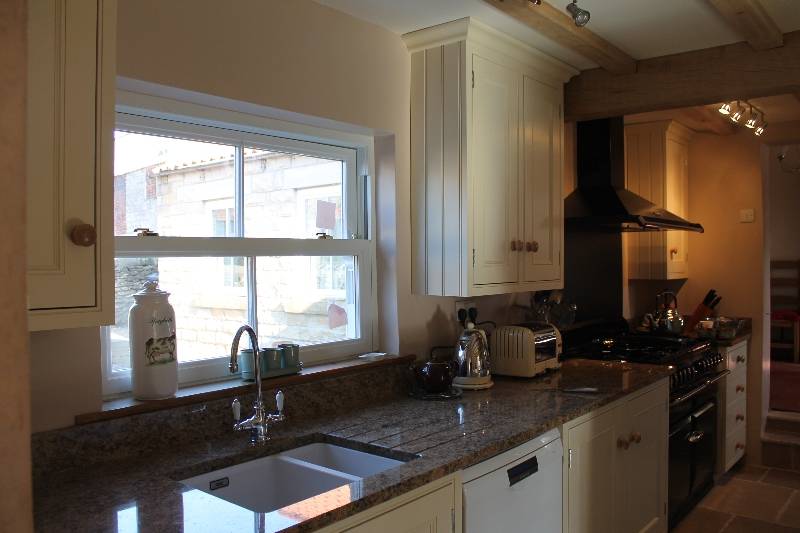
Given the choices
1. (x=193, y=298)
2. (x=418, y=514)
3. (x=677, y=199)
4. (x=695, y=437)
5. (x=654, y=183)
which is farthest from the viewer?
(x=677, y=199)

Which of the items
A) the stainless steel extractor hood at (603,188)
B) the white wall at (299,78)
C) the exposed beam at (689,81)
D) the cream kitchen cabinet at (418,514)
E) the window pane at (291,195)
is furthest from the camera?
the stainless steel extractor hood at (603,188)

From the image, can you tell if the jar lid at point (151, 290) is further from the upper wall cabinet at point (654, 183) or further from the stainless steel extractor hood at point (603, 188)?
the upper wall cabinet at point (654, 183)

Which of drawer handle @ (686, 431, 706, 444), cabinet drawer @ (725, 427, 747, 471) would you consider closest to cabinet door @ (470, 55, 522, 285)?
drawer handle @ (686, 431, 706, 444)

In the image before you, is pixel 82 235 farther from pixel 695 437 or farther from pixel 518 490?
pixel 695 437

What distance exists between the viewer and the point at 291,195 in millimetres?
2549

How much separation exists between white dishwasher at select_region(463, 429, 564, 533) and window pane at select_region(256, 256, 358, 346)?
2.98ft

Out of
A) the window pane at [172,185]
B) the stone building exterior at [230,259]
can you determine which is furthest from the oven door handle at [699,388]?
the window pane at [172,185]

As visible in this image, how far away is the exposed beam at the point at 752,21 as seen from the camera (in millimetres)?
2393

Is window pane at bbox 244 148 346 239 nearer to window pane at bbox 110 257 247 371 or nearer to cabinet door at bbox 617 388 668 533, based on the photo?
window pane at bbox 110 257 247 371

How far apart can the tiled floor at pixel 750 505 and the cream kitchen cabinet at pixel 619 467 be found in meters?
0.58

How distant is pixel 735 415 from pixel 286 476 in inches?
137

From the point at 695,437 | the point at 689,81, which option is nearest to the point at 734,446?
the point at 695,437

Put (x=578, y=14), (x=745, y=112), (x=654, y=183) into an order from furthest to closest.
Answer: (x=654, y=183)
(x=745, y=112)
(x=578, y=14)

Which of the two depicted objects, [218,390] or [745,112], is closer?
[218,390]
